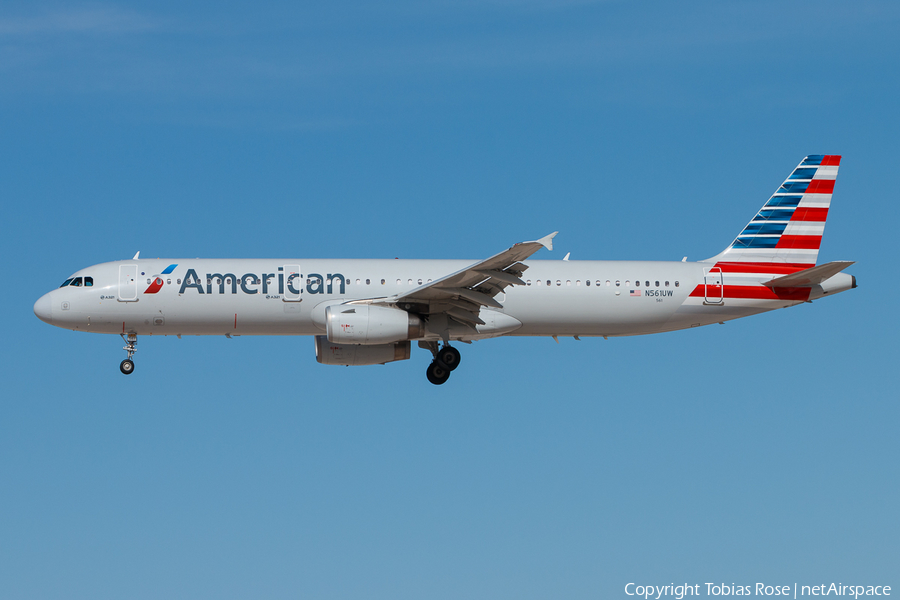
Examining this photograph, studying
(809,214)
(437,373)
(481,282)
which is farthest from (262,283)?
(809,214)

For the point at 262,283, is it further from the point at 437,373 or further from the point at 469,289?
the point at 469,289

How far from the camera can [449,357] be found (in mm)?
36906

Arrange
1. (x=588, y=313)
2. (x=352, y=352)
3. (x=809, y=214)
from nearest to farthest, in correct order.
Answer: (x=588, y=313)
(x=352, y=352)
(x=809, y=214)

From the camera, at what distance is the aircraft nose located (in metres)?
36.4

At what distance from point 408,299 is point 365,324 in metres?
1.74

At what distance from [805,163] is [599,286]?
9949 millimetres

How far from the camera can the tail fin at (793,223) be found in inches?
1545

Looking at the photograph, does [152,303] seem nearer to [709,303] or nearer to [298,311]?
[298,311]

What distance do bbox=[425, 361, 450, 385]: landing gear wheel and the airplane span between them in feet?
0.16

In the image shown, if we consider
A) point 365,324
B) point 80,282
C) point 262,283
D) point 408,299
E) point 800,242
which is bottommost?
point 365,324

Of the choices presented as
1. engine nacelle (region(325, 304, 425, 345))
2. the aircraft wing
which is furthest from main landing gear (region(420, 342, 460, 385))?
engine nacelle (region(325, 304, 425, 345))

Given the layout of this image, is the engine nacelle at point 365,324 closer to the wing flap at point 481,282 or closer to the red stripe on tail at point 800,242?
the wing flap at point 481,282

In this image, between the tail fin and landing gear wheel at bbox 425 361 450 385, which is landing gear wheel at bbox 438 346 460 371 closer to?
landing gear wheel at bbox 425 361 450 385

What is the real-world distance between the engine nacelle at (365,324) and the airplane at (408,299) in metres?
0.04
